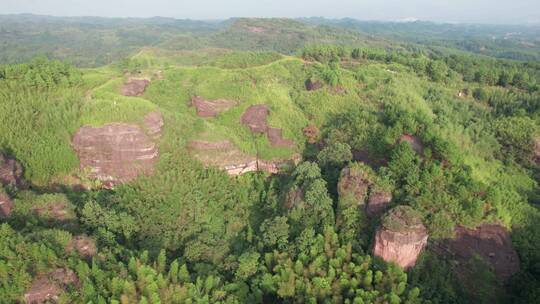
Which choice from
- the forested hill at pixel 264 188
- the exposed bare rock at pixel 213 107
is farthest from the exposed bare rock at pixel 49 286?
the exposed bare rock at pixel 213 107

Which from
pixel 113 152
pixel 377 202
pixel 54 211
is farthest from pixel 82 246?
pixel 377 202

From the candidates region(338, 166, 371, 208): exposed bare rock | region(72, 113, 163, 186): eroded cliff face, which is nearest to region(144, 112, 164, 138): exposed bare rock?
region(72, 113, 163, 186): eroded cliff face

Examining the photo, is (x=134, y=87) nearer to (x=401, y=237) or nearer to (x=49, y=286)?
(x=49, y=286)

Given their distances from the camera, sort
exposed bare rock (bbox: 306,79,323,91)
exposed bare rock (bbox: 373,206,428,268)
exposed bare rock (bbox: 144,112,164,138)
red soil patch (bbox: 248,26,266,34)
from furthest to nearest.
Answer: red soil patch (bbox: 248,26,266,34)
exposed bare rock (bbox: 306,79,323,91)
exposed bare rock (bbox: 144,112,164,138)
exposed bare rock (bbox: 373,206,428,268)

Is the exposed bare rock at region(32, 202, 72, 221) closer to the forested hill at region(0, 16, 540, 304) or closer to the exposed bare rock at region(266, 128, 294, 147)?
the forested hill at region(0, 16, 540, 304)

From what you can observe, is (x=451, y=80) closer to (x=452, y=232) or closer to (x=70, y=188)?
(x=452, y=232)

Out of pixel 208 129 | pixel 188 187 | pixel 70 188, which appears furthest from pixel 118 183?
pixel 208 129

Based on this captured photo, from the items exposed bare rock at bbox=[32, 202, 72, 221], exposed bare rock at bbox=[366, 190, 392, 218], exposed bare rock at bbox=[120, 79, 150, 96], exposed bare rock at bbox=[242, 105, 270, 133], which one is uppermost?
exposed bare rock at bbox=[120, 79, 150, 96]
